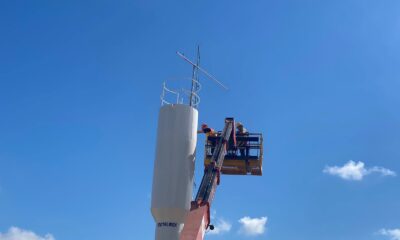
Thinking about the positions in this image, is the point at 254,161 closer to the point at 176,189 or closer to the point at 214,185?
the point at 214,185

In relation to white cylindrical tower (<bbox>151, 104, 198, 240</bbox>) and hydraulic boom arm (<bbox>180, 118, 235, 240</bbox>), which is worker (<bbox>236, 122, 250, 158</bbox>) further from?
white cylindrical tower (<bbox>151, 104, 198, 240</bbox>)

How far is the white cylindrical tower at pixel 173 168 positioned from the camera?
126ft

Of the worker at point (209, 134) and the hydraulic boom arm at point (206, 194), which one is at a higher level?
the worker at point (209, 134)

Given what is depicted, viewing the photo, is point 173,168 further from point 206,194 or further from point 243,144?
point 243,144

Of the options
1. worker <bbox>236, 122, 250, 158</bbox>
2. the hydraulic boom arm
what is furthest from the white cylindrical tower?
worker <bbox>236, 122, 250, 158</bbox>

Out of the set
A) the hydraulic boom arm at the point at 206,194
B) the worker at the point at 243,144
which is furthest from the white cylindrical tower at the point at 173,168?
the worker at the point at 243,144

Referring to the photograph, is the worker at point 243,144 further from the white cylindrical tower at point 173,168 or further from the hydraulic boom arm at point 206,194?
the white cylindrical tower at point 173,168

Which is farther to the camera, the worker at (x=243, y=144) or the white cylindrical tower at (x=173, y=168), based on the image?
the worker at (x=243, y=144)

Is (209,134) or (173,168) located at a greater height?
(209,134)

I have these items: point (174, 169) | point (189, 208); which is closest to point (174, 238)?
point (189, 208)

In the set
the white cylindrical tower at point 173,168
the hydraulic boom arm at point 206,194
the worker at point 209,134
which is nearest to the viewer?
the hydraulic boom arm at point 206,194

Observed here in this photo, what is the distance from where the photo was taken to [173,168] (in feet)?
130

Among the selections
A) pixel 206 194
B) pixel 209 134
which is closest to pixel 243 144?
pixel 209 134

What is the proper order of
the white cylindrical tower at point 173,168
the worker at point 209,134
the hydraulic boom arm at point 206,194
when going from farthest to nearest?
the worker at point 209,134
the white cylindrical tower at point 173,168
the hydraulic boom arm at point 206,194
